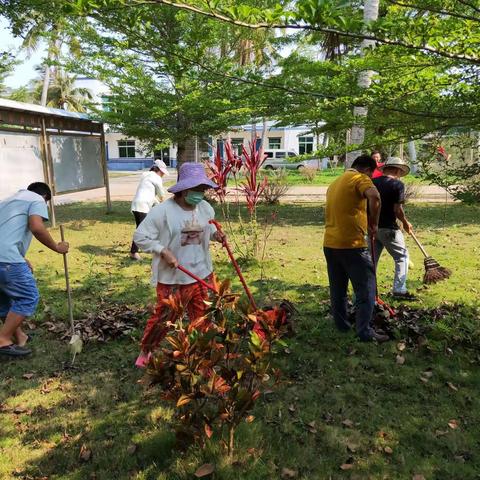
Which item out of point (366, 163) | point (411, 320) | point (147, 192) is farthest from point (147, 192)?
A: point (411, 320)

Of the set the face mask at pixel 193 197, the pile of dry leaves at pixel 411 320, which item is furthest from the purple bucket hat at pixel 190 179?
the pile of dry leaves at pixel 411 320

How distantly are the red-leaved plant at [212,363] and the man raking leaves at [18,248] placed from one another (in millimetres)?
2153

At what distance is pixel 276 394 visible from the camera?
3559mm

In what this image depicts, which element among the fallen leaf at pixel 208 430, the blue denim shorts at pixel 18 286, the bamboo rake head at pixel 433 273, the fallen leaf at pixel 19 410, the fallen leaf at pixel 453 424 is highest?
the blue denim shorts at pixel 18 286

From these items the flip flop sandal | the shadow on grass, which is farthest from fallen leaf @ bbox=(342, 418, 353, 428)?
the flip flop sandal

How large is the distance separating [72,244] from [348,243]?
6.80 metres

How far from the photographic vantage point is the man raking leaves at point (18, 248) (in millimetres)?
4035

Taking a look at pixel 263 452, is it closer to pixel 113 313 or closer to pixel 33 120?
pixel 113 313

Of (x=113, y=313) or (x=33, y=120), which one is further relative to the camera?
(x=33, y=120)

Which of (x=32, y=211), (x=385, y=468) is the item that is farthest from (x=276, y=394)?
(x=32, y=211)

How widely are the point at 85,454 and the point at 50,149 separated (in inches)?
367

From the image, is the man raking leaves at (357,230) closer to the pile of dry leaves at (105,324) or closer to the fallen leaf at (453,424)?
the fallen leaf at (453,424)

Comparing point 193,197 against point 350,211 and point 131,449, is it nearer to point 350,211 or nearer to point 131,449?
point 350,211

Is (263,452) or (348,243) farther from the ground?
Result: (348,243)
